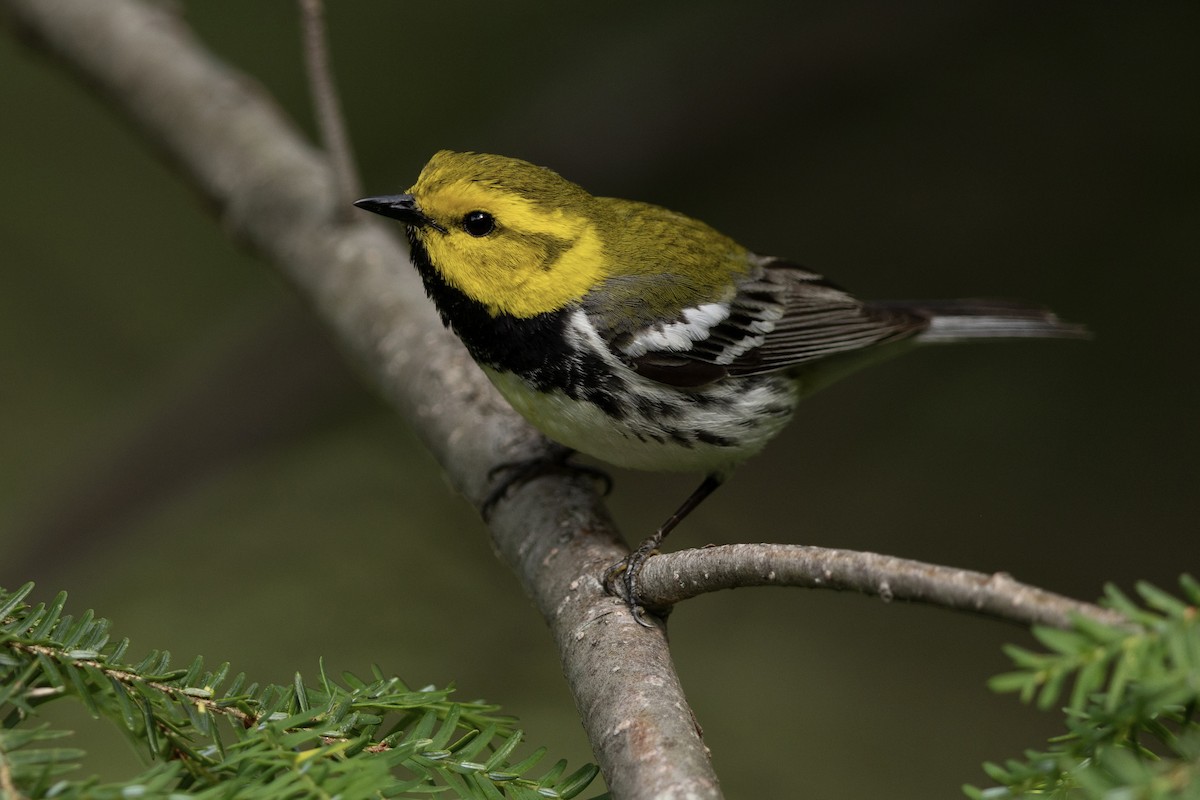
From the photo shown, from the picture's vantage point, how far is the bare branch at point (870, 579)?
1.11 metres

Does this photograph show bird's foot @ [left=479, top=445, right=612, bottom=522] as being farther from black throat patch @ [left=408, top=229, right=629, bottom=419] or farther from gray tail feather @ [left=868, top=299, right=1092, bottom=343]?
gray tail feather @ [left=868, top=299, right=1092, bottom=343]

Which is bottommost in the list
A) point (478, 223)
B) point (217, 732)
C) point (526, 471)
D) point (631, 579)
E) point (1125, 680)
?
point (1125, 680)

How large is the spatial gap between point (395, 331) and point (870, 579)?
1.83 m

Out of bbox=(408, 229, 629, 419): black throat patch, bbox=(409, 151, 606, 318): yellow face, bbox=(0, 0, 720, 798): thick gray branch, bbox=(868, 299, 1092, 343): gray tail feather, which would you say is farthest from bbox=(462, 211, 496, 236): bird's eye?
bbox=(868, 299, 1092, 343): gray tail feather

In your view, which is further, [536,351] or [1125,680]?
[536,351]

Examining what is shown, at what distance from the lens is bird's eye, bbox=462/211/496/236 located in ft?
7.83

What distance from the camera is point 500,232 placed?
2.42 meters

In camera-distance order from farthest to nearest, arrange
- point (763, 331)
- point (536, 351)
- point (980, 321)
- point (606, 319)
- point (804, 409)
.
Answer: point (804, 409)
point (980, 321)
point (763, 331)
point (606, 319)
point (536, 351)

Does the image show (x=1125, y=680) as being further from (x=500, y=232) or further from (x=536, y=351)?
(x=500, y=232)

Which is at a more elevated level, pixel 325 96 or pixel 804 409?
Result: pixel 804 409

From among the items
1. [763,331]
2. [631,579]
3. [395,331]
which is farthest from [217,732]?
A: [763,331]

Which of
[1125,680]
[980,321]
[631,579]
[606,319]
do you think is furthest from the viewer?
[980,321]

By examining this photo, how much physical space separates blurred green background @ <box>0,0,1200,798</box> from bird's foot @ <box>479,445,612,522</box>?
914 millimetres

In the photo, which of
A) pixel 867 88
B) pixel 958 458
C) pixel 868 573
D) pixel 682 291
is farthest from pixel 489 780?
pixel 867 88
